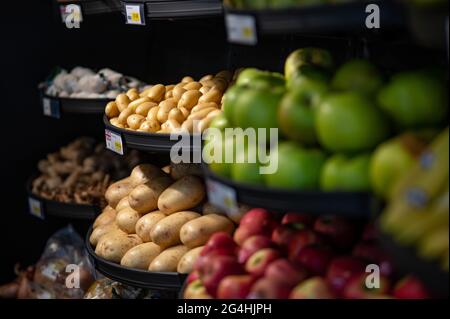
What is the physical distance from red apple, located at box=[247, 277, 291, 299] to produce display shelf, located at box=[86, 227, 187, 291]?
65 cm

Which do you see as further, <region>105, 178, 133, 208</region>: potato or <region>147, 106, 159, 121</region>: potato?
<region>105, 178, 133, 208</region>: potato

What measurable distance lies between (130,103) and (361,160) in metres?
1.40

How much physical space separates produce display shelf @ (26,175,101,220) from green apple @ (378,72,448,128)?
5.89 feet

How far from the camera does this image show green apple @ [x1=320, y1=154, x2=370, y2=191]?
129cm

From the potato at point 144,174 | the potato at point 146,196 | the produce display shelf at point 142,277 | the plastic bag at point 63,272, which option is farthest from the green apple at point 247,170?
the plastic bag at point 63,272

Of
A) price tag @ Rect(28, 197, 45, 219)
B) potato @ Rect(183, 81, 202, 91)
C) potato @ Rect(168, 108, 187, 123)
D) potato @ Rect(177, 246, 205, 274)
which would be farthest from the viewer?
price tag @ Rect(28, 197, 45, 219)

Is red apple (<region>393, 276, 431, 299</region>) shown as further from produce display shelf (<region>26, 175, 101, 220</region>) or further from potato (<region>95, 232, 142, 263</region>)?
produce display shelf (<region>26, 175, 101, 220</region>)

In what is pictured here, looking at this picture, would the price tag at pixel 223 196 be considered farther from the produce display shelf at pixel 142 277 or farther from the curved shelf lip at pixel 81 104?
the curved shelf lip at pixel 81 104

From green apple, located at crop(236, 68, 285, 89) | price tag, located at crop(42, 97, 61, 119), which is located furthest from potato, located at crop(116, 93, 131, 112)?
green apple, located at crop(236, 68, 285, 89)

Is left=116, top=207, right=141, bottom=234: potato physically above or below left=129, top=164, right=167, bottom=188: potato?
below

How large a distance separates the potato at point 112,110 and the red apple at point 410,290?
1537mm

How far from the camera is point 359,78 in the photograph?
1.47 m

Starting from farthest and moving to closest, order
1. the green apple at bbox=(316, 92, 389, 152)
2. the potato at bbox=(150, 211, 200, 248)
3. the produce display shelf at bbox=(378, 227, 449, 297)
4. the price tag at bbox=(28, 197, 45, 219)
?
the price tag at bbox=(28, 197, 45, 219) < the potato at bbox=(150, 211, 200, 248) < the green apple at bbox=(316, 92, 389, 152) < the produce display shelf at bbox=(378, 227, 449, 297)

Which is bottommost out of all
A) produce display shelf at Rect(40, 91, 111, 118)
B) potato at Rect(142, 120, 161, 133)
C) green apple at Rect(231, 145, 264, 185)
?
produce display shelf at Rect(40, 91, 111, 118)
